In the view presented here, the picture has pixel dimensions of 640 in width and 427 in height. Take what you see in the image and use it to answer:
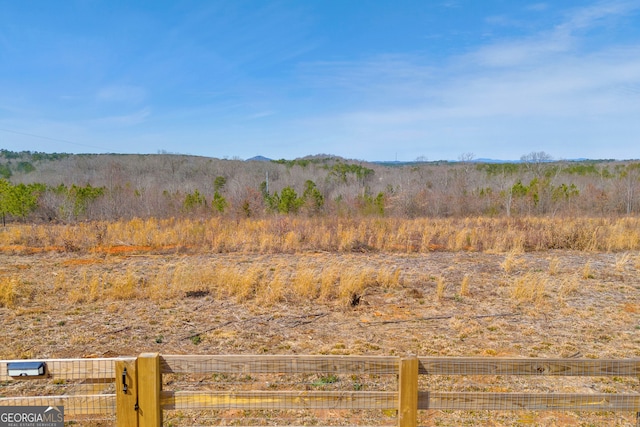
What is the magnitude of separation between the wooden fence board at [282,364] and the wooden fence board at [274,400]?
0.52ft

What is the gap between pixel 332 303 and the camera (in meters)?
8.45

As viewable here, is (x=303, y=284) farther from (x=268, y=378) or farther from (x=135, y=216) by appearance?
(x=135, y=216)

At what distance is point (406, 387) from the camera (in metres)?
2.83

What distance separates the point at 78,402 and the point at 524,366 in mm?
3400

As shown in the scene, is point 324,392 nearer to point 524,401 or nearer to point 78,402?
point 524,401

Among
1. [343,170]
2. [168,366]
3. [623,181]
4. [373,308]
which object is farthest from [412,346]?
[343,170]

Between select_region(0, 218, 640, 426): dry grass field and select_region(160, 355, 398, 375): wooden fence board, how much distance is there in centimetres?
170

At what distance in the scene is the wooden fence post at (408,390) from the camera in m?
2.82

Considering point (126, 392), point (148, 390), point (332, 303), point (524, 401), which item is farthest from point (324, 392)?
point (332, 303)

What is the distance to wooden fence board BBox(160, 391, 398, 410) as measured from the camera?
2.86 m

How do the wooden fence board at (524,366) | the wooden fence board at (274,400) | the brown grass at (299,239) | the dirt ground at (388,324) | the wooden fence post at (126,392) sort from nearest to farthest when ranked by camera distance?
the wooden fence post at (126,392)
the wooden fence board at (274,400)
the wooden fence board at (524,366)
the dirt ground at (388,324)
the brown grass at (299,239)

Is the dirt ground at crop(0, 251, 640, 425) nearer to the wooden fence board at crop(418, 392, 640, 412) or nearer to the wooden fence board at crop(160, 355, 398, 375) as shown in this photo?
the wooden fence board at crop(418, 392, 640, 412)

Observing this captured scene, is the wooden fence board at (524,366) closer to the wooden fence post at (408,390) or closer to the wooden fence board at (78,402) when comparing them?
the wooden fence post at (408,390)

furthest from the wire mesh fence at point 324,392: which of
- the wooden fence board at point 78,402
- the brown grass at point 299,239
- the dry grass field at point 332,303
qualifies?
the brown grass at point 299,239
